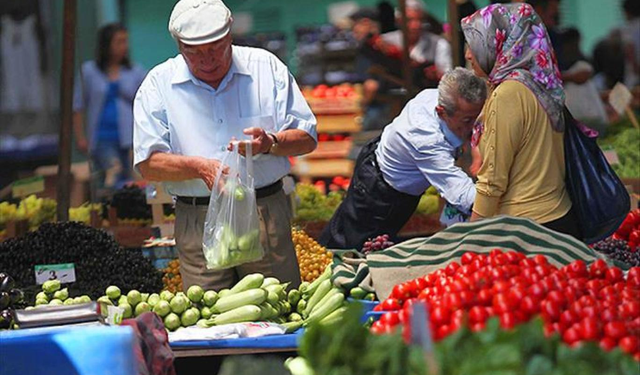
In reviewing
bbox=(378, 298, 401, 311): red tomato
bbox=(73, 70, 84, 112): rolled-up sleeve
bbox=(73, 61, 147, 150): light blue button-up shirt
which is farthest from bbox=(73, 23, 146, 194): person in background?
bbox=(378, 298, 401, 311): red tomato

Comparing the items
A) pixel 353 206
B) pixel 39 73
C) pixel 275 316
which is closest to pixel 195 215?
pixel 275 316

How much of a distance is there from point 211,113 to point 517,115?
1.39 meters

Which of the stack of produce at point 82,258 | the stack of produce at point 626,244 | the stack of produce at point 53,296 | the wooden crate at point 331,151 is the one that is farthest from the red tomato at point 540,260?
the wooden crate at point 331,151

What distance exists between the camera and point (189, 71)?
5664mm

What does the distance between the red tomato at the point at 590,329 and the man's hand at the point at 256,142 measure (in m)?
2.24

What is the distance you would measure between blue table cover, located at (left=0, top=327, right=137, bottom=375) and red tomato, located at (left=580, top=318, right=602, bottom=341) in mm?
1410

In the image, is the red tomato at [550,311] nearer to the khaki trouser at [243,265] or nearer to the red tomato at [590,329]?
the red tomato at [590,329]

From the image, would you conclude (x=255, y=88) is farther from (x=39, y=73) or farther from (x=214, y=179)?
(x=39, y=73)

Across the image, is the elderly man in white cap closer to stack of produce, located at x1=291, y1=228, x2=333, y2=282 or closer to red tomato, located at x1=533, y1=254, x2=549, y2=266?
stack of produce, located at x1=291, y1=228, x2=333, y2=282

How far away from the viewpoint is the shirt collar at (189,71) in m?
5.64

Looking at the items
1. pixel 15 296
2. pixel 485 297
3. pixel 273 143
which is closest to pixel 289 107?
pixel 273 143

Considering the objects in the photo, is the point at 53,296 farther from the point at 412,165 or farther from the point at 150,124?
the point at 412,165

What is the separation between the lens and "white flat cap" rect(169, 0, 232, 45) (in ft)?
17.8

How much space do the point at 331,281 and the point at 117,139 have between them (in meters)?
7.55
